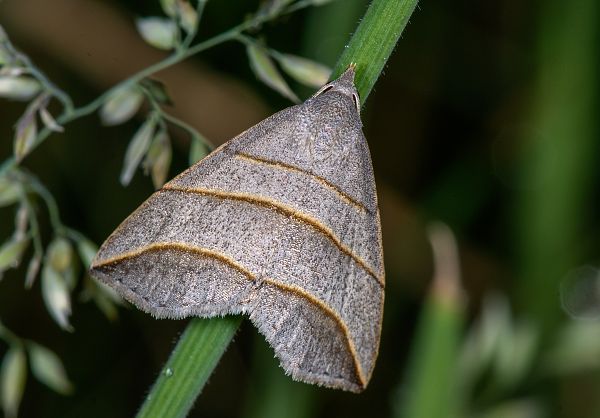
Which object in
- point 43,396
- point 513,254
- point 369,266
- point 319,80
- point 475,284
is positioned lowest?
point 43,396

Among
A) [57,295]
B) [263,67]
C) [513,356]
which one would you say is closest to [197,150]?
[263,67]

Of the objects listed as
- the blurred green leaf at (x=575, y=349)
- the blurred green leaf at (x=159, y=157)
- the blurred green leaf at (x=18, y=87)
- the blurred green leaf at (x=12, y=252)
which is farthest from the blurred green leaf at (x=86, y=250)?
the blurred green leaf at (x=575, y=349)

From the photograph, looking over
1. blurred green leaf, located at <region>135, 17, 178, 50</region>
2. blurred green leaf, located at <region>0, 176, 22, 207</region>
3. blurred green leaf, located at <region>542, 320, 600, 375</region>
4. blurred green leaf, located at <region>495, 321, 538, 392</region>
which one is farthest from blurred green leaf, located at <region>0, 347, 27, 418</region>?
blurred green leaf, located at <region>542, 320, 600, 375</region>

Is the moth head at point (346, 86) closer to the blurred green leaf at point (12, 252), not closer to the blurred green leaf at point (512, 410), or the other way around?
the blurred green leaf at point (12, 252)

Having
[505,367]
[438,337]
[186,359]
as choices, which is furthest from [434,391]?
[186,359]

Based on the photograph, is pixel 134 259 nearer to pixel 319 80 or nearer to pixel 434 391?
pixel 319 80

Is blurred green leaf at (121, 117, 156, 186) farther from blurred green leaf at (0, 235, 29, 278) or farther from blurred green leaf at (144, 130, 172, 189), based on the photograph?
blurred green leaf at (0, 235, 29, 278)

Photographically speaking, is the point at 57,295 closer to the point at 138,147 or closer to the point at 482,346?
the point at 138,147
